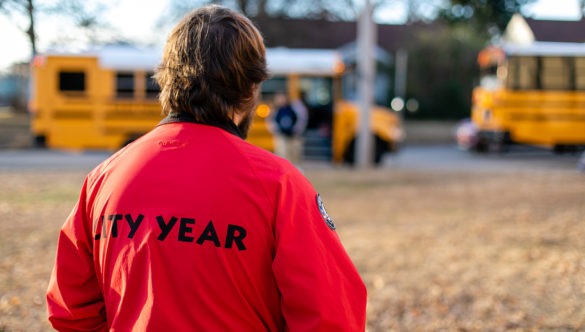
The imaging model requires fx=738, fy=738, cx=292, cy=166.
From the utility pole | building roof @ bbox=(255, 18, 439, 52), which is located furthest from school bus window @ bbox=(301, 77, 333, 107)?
building roof @ bbox=(255, 18, 439, 52)

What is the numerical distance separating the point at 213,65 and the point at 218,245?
462 mm

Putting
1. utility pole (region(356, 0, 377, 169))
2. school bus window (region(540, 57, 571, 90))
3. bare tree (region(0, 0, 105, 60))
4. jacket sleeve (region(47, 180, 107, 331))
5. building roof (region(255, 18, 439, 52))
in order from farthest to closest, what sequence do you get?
1. building roof (region(255, 18, 439, 52))
2. school bus window (region(540, 57, 571, 90))
3. utility pole (region(356, 0, 377, 169))
4. bare tree (region(0, 0, 105, 60))
5. jacket sleeve (region(47, 180, 107, 331))

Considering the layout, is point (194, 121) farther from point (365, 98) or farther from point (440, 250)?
point (365, 98)

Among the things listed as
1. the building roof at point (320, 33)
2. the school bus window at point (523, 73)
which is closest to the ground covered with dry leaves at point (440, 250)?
the school bus window at point (523, 73)

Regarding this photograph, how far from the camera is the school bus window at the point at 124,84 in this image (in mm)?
17438

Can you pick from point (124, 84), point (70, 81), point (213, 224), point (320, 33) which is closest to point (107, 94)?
point (124, 84)

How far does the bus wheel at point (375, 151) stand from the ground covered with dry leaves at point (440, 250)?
4.56 metres

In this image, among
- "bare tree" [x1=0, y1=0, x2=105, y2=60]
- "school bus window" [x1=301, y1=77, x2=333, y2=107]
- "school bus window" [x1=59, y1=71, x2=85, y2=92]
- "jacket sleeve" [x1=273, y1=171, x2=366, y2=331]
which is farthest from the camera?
"school bus window" [x1=301, y1=77, x2=333, y2=107]

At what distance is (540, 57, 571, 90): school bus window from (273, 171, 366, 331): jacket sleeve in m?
19.9

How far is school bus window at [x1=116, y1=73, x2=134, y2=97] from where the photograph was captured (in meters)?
17.4

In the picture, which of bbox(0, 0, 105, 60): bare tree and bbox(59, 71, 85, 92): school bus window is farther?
bbox(59, 71, 85, 92): school bus window

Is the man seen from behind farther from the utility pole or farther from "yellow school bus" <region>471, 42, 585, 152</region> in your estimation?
"yellow school bus" <region>471, 42, 585, 152</region>

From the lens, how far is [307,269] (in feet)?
5.76

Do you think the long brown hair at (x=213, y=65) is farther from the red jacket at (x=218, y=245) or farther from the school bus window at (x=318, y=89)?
the school bus window at (x=318, y=89)
